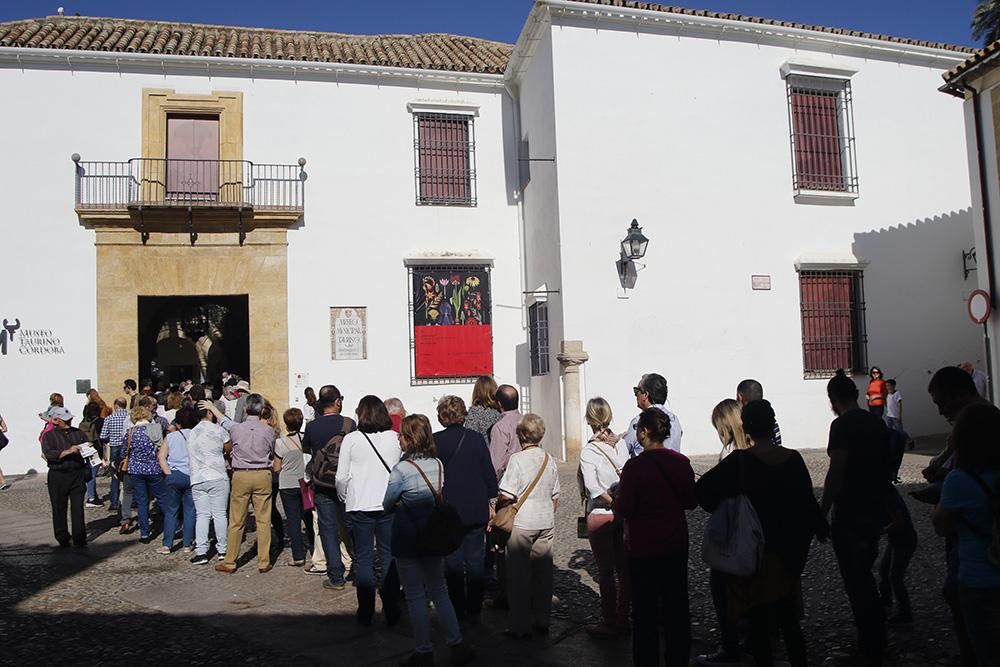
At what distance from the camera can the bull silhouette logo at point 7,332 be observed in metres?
14.7

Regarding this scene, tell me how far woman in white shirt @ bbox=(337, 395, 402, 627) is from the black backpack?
53 cm

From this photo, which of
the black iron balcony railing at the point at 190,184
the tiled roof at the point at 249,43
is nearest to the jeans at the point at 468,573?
the black iron balcony railing at the point at 190,184

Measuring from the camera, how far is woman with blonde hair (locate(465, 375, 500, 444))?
691 cm

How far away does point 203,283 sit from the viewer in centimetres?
1577

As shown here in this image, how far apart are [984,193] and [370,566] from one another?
10131 mm

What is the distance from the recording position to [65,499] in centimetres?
873

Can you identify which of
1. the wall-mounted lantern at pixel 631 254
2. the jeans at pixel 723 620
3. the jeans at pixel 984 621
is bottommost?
the jeans at pixel 723 620

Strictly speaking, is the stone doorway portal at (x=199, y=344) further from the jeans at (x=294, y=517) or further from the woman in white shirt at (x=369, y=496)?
the woman in white shirt at (x=369, y=496)

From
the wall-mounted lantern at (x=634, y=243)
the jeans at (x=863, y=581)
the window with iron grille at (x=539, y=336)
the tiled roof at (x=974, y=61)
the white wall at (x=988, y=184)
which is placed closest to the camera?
the jeans at (x=863, y=581)

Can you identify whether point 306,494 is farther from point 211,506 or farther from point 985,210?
point 985,210

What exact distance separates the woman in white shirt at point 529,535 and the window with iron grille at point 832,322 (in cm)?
1075

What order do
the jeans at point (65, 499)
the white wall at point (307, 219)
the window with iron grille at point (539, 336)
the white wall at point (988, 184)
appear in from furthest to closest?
the window with iron grille at point (539, 336) < the white wall at point (307, 219) < the white wall at point (988, 184) < the jeans at point (65, 499)

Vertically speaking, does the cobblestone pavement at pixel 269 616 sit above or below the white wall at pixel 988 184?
below

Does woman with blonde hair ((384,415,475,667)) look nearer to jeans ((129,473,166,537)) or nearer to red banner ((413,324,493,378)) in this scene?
jeans ((129,473,166,537))
